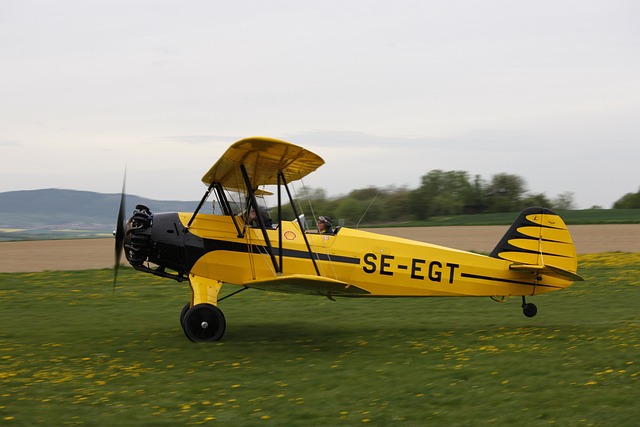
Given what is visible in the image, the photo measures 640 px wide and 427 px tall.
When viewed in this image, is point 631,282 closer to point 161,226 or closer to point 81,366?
point 161,226

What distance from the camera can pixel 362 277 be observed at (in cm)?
1059

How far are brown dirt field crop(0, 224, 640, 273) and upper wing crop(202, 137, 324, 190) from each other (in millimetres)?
13821

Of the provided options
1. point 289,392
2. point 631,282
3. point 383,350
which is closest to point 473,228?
point 631,282

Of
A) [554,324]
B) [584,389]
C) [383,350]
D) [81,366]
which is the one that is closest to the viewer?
[584,389]

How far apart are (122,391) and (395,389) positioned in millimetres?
2901

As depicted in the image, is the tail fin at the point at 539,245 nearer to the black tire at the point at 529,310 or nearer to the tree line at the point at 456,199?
the black tire at the point at 529,310

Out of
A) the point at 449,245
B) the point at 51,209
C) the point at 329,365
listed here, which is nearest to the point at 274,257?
the point at 329,365

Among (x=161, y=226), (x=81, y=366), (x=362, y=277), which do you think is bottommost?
(x=81, y=366)

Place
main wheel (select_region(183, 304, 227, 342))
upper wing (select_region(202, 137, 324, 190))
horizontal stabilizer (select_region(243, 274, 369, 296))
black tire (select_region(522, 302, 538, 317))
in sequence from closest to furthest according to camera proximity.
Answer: upper wing (select_region(202, 137, 324, 190))
horizontal stabilizer (select_region(243, 274, 369, 296))
main wheel (select_region(183, 304, 227, 342))
black tire (select_region(522, 302, 538, 317))

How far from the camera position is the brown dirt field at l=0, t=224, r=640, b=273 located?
24.5m

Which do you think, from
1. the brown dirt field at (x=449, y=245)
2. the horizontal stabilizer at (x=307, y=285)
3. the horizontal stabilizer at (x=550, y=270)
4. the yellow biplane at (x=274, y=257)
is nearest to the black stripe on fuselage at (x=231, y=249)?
the yellow biplane at (x=274, y=257)

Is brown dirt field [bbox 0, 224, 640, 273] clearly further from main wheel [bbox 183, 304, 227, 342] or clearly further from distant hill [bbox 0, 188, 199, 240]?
distant hill [bbox 0, 188, 199, 240]

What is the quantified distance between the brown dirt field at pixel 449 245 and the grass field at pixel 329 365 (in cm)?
1023

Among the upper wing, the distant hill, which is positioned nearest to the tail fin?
the upper wing
